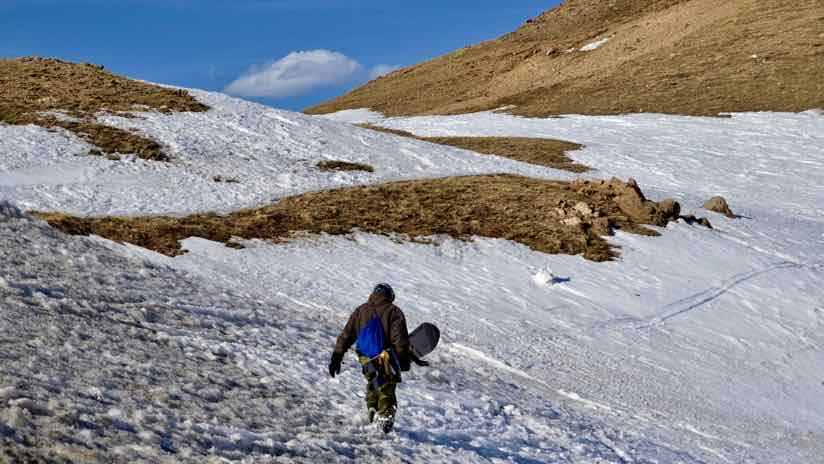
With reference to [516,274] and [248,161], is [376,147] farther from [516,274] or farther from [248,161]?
[516,274]

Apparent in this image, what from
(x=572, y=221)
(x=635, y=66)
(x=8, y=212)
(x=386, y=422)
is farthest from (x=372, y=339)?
(x=635, y=66)

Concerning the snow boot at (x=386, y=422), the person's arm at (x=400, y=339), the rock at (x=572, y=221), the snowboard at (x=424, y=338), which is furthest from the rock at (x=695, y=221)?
the person's arm at (x=400, y=339)

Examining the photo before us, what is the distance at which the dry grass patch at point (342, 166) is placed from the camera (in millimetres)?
32562

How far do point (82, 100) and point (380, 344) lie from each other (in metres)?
30.5

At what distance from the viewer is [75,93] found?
36.8 meters

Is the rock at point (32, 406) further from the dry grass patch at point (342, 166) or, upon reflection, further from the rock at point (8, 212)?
the dry grass patch at point (342, 166)

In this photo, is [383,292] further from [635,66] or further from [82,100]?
[635,66]

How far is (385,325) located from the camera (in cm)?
1005

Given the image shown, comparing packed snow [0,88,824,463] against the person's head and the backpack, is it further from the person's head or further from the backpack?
the person's head

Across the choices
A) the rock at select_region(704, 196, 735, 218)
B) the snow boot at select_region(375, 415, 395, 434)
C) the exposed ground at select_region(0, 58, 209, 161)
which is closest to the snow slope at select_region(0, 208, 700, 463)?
the snow boot at select_region(375, 415, 395, 434)

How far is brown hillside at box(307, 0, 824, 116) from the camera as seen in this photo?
196 ft

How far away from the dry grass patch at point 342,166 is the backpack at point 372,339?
893 inches

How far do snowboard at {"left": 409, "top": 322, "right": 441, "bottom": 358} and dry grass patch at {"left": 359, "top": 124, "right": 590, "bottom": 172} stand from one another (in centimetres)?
3077

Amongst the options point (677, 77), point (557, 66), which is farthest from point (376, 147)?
point (557, 66)
